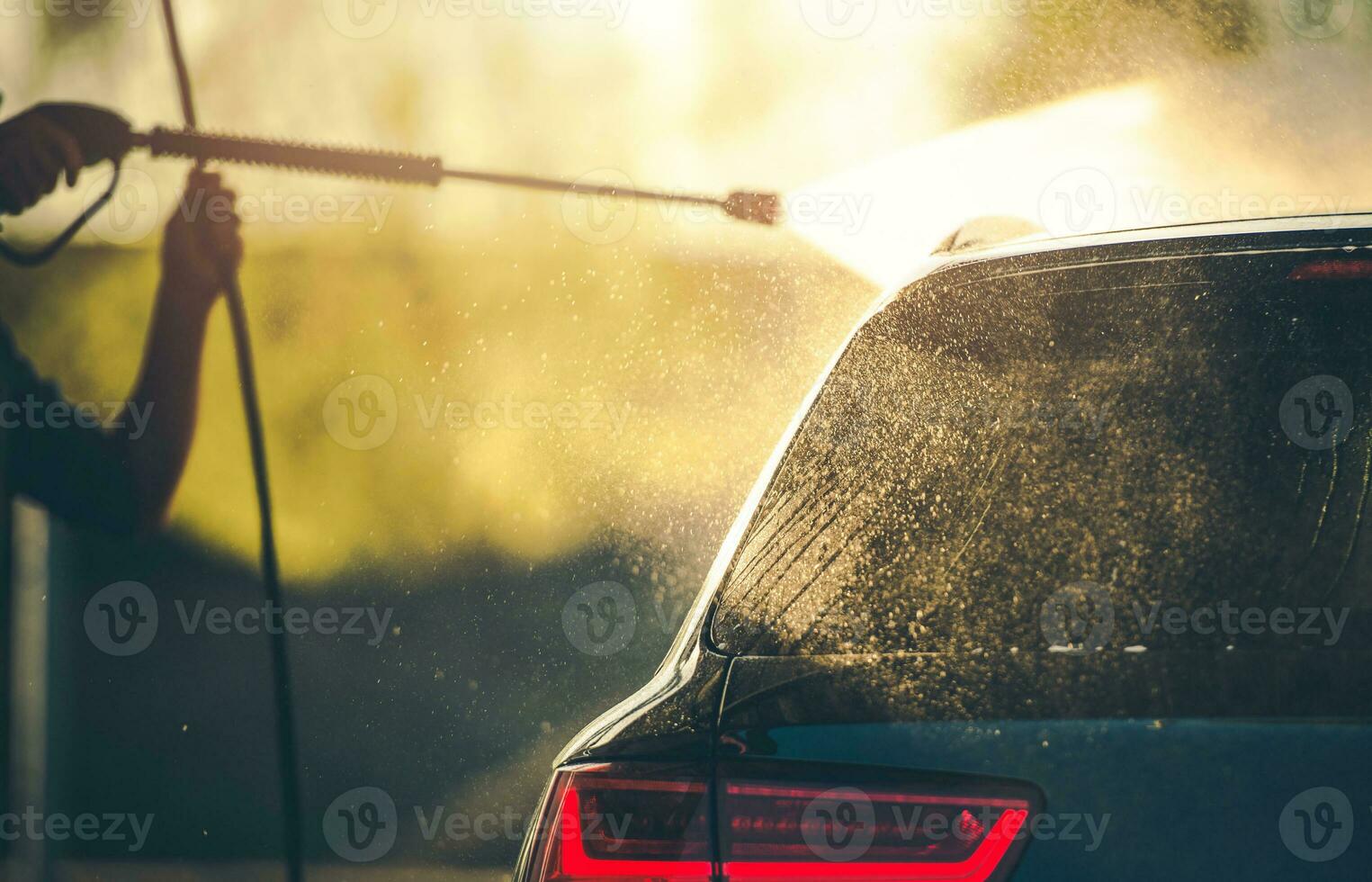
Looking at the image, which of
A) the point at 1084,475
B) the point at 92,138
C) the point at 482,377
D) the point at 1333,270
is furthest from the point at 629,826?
the point at 482,377

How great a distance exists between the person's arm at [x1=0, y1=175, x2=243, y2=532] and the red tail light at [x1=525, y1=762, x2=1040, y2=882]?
297 cm

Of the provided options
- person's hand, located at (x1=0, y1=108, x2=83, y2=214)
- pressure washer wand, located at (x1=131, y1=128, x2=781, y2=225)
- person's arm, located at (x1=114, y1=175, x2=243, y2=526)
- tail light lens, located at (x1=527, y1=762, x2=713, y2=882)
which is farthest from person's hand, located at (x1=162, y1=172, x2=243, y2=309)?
tail light lens, located at (x1=527, y1=762, x2=713, y2=882)

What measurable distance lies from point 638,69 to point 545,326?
1.82 metres

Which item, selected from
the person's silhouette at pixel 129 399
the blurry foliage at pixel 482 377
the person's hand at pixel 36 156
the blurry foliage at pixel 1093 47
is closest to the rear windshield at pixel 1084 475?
the person's silhouette at pixel 129 399

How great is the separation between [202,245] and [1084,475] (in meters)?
3.76

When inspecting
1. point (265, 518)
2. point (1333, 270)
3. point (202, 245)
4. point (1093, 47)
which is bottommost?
point (265, 518)

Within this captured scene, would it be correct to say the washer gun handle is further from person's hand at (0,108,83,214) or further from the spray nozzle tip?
the spray nozzle tip

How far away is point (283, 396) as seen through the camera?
294 inches

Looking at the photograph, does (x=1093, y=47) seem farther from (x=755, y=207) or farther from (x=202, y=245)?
(x=202, y=245)

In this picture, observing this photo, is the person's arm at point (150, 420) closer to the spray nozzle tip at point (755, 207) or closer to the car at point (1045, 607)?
the spray nozzle tip at point (755, 207)

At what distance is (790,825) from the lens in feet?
3.63

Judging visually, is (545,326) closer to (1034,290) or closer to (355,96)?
(355,96)

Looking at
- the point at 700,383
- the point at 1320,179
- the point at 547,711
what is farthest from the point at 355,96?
the point at 1320,179

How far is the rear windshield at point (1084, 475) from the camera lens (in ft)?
3.96
